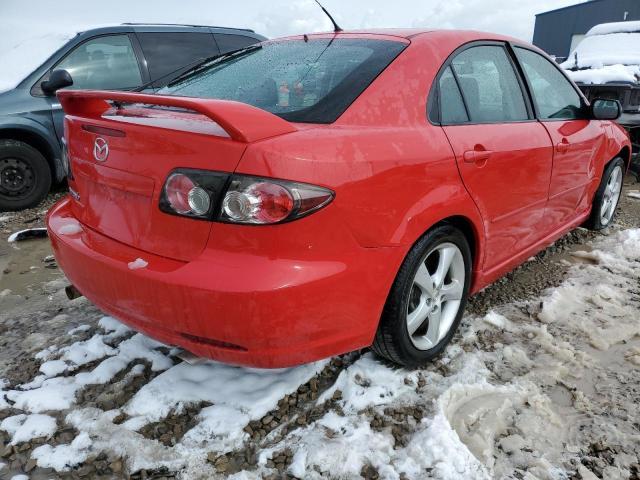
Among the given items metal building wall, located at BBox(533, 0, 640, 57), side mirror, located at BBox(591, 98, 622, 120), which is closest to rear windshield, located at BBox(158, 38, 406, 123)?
side mirror, located at BBox(591, 98, 622, 120)

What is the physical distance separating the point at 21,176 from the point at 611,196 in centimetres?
525

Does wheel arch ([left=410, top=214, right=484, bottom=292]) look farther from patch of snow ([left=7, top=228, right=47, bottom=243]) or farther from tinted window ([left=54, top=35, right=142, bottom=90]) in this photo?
tinted window ([left=54, top=35, right=142, bottom=90])

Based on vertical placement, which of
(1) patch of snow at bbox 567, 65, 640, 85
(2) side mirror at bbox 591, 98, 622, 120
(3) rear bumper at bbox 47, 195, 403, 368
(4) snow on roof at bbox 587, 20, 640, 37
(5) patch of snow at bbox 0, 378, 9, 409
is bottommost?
(5) patch of snow at bbox 0, 378, 9, 409

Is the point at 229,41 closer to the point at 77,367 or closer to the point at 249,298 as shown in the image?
the point at 77,367

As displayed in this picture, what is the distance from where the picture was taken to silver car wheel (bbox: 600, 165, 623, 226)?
398cm

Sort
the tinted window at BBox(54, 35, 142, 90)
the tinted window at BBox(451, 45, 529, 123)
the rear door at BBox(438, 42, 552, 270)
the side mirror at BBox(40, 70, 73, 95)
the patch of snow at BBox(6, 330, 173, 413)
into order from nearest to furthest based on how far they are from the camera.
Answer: the patch of snow at BBox(6, 330, 173, 413)
the rear door at BBox(438, 42, 552, 270)
the tinted window at BBox(451, 45, 529, 123)
the side mirror at BBox(40, 70, 73, 95)
the tinted window at BBox(54, 35, 142, 90)

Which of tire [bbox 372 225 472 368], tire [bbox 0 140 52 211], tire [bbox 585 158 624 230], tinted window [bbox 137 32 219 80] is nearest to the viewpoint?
tire [bbox 372 225 472 368]

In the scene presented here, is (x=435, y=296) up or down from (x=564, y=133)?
down

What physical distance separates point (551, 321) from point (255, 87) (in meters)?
1.99

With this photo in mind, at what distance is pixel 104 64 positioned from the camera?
4.87 m

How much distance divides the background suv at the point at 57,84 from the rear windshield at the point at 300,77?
2.24 metres

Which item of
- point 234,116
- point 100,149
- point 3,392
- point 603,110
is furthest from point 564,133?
point 3,392

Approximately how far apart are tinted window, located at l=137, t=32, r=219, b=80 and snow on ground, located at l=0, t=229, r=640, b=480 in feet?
11.3

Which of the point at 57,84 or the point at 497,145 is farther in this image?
the point at 57,84
